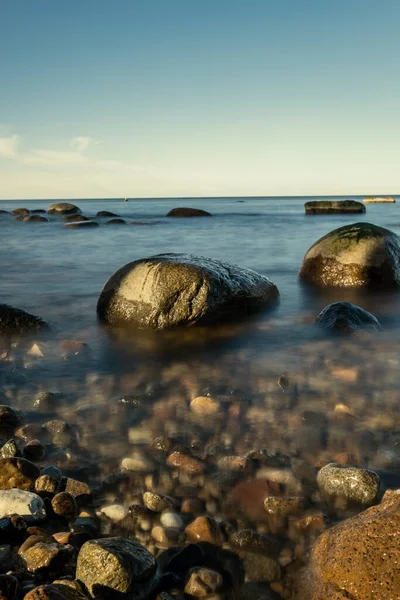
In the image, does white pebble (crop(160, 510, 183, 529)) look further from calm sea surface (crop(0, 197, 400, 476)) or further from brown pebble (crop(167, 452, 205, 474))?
calm sea surface (crop(0, 197, 400, 476))

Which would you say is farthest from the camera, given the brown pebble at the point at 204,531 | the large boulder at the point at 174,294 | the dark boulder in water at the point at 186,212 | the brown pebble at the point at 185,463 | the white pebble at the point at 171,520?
the dark boulder in water at the point at 186,212

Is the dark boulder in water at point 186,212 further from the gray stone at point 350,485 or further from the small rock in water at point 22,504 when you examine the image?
the small rock in water at point 22,504

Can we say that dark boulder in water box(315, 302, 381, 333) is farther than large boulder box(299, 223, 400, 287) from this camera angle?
No

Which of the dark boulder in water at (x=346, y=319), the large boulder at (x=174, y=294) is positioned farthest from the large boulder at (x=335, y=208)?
the dark boulder in water at (x=346, y=319)

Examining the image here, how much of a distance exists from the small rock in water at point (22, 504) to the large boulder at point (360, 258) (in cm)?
721

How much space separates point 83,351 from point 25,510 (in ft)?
10.1

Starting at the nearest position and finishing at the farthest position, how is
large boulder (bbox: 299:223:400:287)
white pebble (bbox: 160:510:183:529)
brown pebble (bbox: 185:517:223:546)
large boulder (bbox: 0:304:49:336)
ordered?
1. brown pebble (bbox: 185:517:223:546)
2. white pebble (bbox: 160:510:183:529)
3. large boulder (bbox: 0:304:49:336)
4. large boulder (bbox: 299:223:400:287)

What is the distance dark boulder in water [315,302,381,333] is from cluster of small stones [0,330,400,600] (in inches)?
61.7

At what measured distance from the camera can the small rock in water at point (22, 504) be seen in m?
2.64

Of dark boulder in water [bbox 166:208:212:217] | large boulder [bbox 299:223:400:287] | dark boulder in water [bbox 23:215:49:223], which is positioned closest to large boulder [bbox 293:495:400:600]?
large boulder [bbox 299:223:400:287]

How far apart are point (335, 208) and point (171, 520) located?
43.1 m

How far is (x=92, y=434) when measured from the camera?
3.59 m

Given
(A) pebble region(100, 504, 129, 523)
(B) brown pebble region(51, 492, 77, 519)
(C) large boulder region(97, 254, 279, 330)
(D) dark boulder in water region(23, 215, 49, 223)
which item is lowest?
(A) pebble region(100, 504, 129, 523)

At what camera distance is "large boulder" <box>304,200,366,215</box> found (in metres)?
42.7
